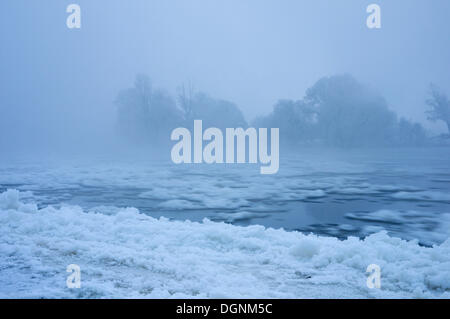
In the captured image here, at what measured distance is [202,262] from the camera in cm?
306

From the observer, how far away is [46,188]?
26.2ft

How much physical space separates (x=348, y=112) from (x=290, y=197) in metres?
9.60

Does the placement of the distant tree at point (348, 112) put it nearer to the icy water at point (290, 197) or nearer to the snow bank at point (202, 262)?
the icy water at point (290, 197)

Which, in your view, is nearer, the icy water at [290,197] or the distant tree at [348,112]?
the icy water at [290,197]

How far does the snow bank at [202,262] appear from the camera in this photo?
2518mm

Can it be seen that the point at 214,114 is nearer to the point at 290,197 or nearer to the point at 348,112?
the point at 348,112

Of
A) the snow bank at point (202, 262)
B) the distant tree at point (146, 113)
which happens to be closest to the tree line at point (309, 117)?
the distant tree at point (146, 113)

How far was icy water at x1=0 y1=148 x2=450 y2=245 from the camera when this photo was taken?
15.8 feet

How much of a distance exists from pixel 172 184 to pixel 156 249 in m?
5.10

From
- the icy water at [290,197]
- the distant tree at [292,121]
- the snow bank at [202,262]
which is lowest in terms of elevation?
the icy water at [290,197]

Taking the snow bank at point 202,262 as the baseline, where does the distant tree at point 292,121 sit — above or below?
above

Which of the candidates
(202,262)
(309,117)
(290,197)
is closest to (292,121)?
(309,117)

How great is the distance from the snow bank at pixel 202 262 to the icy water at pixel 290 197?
1079 millimetres
